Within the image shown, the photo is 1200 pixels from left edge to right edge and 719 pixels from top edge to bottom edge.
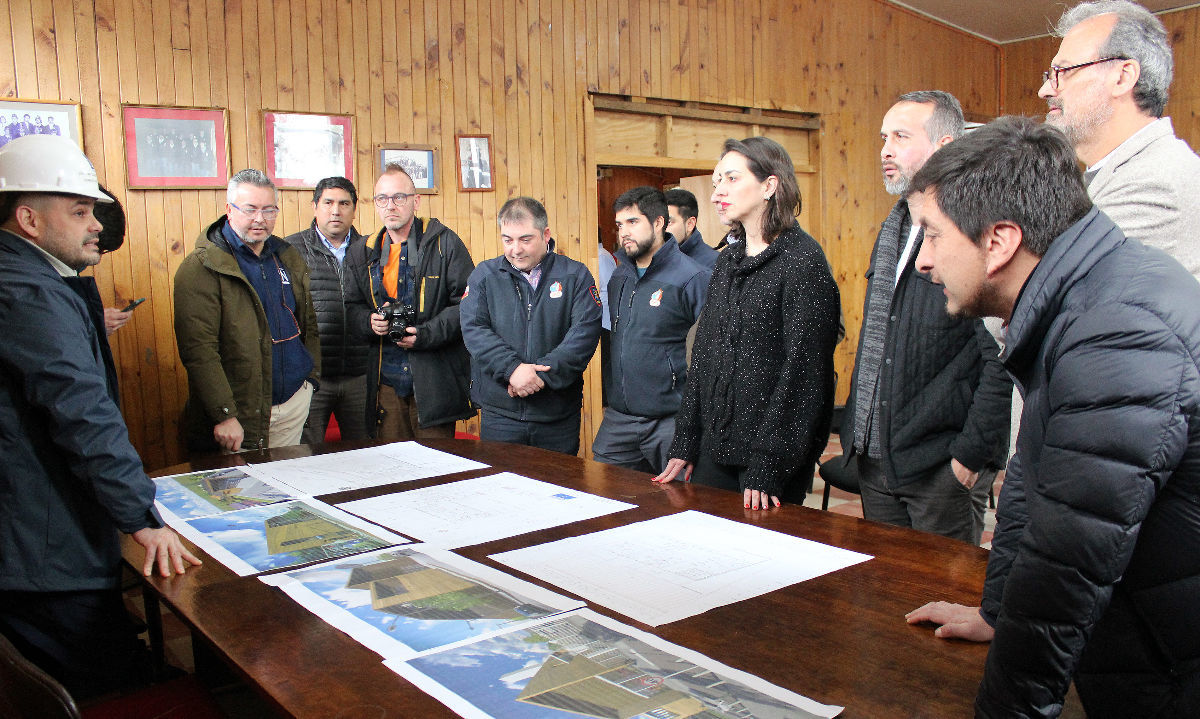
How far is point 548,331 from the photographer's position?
3445 millimetres

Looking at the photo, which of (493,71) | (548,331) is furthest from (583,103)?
(548,331)

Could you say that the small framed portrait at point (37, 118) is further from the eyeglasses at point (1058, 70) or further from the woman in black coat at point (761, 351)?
the eyeglasses at point (1058, 70)

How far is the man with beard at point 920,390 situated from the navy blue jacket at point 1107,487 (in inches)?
39.5

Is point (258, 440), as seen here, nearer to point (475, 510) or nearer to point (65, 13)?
point (475, 510)

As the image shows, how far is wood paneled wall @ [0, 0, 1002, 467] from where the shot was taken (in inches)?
165

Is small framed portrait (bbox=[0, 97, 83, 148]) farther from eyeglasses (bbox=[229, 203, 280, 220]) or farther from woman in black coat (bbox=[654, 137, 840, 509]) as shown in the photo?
woman in black coat (bbox=[654, 137, 840, 509])

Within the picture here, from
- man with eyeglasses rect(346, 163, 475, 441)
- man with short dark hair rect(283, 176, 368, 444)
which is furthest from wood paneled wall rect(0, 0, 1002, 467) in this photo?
man with eyeglasses rect(346, 163, 475, 441)

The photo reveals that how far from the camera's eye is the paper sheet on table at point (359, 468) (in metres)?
2.28

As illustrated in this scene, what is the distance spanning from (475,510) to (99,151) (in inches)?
129

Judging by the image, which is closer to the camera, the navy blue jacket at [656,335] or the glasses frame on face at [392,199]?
the navy blue jacket at [656,335]

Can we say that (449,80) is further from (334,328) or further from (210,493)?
(210,493)

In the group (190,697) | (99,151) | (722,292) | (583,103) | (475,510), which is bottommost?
(190,697)

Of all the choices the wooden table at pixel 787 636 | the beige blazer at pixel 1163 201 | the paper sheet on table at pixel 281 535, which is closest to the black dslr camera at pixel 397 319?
the paper sheet on table at pixel 281 535

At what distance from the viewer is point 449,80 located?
5.20 meters
